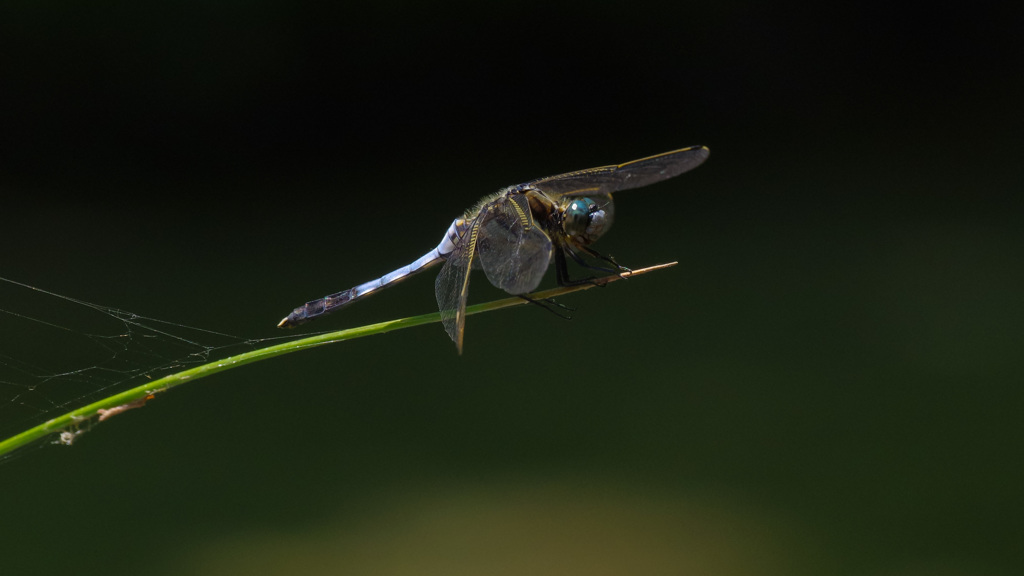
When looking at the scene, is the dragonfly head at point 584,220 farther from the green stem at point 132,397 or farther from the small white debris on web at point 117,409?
the small white debris on web at point 117,409

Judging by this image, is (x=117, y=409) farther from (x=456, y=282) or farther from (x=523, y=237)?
(x=523, y=237)

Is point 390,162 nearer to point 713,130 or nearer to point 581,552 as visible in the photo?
point 713,130

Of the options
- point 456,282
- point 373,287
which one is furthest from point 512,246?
point 373,287

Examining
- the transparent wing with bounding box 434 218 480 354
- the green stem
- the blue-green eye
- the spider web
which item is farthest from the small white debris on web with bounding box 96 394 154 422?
the spider web

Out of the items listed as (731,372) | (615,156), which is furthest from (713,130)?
(731,372)

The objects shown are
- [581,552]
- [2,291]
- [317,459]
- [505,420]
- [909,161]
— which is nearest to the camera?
[581,552]

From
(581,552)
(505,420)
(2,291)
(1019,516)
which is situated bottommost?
(1019,516)

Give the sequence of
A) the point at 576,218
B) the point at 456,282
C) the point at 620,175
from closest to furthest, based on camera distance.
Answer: the point at 456,282, the point at 576,218, the point at 620,175

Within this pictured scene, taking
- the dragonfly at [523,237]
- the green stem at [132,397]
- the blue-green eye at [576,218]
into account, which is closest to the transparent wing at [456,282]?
the dragonfly at [523,237]
